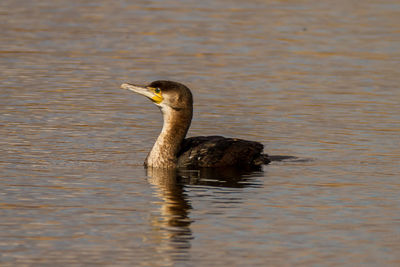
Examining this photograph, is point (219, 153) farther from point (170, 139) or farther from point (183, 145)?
point (170, 139)

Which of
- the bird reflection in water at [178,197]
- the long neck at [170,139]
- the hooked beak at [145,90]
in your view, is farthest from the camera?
the hooked beak at [145,90]

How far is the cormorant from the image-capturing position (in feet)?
48.8

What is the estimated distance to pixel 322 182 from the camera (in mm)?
13742

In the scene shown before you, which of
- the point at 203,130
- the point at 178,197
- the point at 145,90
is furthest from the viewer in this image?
the point at 203,130

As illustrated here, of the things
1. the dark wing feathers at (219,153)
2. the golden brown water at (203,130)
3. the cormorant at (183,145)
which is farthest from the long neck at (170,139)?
the golden brown water at (203,130)

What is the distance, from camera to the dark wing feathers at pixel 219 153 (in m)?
14.9

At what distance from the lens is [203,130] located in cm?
1742

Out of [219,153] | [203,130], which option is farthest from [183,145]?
[203,130]

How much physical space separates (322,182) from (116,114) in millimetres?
5290

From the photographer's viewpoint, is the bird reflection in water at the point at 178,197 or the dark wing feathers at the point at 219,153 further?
the dark wing feathers at the point at 219,153

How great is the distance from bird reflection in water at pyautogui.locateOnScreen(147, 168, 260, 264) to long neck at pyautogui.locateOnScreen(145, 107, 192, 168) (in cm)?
15

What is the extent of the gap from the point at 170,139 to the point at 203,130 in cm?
234

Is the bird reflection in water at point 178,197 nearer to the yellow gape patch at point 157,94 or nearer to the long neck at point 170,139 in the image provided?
the long neck at point 170,139

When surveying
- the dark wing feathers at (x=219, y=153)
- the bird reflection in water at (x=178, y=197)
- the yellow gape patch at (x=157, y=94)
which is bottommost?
the bird reflection in water at (x=178, y=197)
